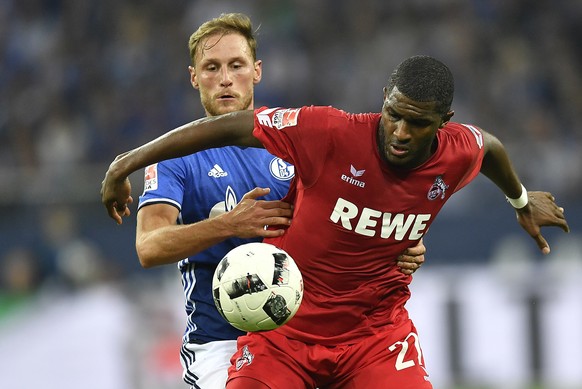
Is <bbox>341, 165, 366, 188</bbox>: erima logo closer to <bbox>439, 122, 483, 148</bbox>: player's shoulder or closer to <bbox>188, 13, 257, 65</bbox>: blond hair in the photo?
<bbox>439, 122, 483, 148</bbox>: player's shoulder

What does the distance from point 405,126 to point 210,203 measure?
1.34m

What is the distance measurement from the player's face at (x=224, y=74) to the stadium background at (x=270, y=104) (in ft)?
16.1

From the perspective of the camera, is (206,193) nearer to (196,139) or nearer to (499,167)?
(196,139)

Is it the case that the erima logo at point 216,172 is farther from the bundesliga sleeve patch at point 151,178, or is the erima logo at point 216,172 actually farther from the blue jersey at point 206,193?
the bundesliga sleeve patch at point 151,178

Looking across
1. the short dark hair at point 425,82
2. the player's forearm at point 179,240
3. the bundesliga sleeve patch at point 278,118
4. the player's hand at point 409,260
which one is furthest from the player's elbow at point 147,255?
the short dark hair at point 425,82

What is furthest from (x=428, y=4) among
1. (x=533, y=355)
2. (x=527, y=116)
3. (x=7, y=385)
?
(x=7, y=385)

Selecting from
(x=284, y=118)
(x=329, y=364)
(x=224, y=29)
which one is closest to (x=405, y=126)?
(x=284, y=118)

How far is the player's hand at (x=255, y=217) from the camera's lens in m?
4.73

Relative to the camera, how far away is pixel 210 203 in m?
5.48

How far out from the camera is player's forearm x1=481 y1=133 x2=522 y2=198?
5.16 m

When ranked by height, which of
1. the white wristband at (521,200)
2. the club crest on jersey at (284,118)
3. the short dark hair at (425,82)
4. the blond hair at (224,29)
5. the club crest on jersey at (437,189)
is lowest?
the white wristband at (521,200)

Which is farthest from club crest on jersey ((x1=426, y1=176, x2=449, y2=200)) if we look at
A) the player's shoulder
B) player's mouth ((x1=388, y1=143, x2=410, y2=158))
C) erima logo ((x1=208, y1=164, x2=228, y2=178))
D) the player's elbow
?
the player's elbow

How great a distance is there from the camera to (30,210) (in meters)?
11.6

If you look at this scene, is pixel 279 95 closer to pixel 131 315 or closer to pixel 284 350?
Result: pixel 131 315
